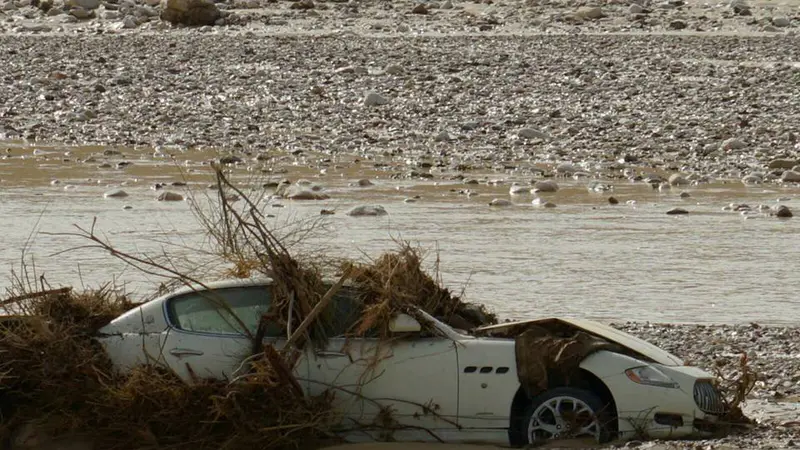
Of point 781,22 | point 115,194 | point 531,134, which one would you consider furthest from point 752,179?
point 781,22

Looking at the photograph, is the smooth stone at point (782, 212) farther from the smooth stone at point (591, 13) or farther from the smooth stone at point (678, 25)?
the smooth stone at point (591, 13)

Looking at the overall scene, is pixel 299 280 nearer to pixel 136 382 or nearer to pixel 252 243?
pixel 252 243

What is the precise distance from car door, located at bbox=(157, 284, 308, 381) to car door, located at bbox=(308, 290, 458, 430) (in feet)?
0.57

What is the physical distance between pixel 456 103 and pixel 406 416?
57.9 feet

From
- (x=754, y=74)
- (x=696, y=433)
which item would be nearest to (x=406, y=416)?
(x=696, y=433)

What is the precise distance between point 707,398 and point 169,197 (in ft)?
38.4

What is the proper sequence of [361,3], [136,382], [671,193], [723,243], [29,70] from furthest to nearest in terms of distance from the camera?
1. [361,3]
2. [29,70]
3. [671,193]
4. [723,243]
5. [136,382]

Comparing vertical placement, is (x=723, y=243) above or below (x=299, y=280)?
below

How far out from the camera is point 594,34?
33781 mm

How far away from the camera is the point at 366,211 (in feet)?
60.4

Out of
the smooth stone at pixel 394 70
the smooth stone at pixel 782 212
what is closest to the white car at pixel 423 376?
→ the smooth stone at pixel 782 212

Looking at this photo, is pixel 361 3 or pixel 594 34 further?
pixel 361 3

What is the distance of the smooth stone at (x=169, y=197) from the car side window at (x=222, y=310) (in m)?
10.9

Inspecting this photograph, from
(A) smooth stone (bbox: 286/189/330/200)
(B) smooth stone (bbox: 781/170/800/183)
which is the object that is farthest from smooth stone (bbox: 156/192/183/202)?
(B) smooth stone (bbox: 781/170/800/183)
